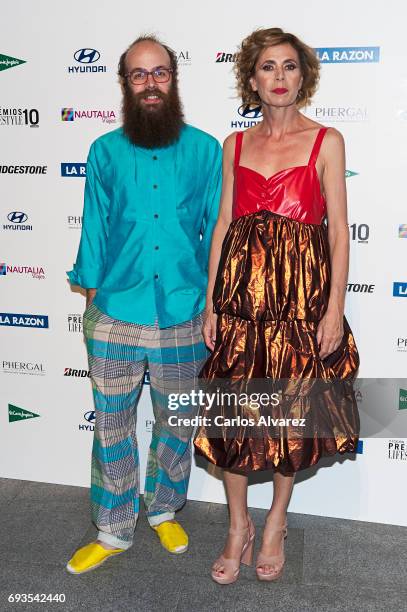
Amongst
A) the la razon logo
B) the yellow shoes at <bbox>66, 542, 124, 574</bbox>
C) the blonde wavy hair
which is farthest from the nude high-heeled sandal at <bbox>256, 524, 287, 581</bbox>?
the blonde wavy hair

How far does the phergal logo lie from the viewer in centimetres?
279

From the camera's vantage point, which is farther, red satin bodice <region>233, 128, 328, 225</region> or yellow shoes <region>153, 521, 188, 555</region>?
yellow shoes <region>153, 521, 188, 555</region>

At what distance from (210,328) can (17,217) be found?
1.17 meters

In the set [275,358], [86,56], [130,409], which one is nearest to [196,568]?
[130,409]

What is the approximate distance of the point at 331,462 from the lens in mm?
3213

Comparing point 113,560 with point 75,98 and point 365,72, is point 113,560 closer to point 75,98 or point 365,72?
point 75,98

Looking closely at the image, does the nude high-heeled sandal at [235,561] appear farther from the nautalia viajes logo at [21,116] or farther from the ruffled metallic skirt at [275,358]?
the nautalia viajes logo at [21,116]

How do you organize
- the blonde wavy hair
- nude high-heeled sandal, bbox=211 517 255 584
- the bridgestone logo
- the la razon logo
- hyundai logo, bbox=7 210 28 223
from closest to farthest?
the blonde wavy hair
nude high-heeled sandal, bbox=211 517 255 584
hyundai logo, bbox=7 210 28 223
the bridgestone logo
the la razon logo

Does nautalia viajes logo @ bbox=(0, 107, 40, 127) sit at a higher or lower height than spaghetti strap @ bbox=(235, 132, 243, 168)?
higher

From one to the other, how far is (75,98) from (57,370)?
1244mm

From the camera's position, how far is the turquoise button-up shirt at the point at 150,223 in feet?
8.72

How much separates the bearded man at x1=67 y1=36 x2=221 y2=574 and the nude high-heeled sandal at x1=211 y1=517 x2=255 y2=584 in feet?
0.79

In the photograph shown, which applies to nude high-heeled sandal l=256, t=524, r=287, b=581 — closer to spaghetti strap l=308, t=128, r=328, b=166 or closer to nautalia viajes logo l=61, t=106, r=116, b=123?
spaghetti strap l=308, t=128, r=328, b=166

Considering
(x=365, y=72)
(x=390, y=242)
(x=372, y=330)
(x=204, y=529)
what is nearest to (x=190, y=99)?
(x=365, y=72)
